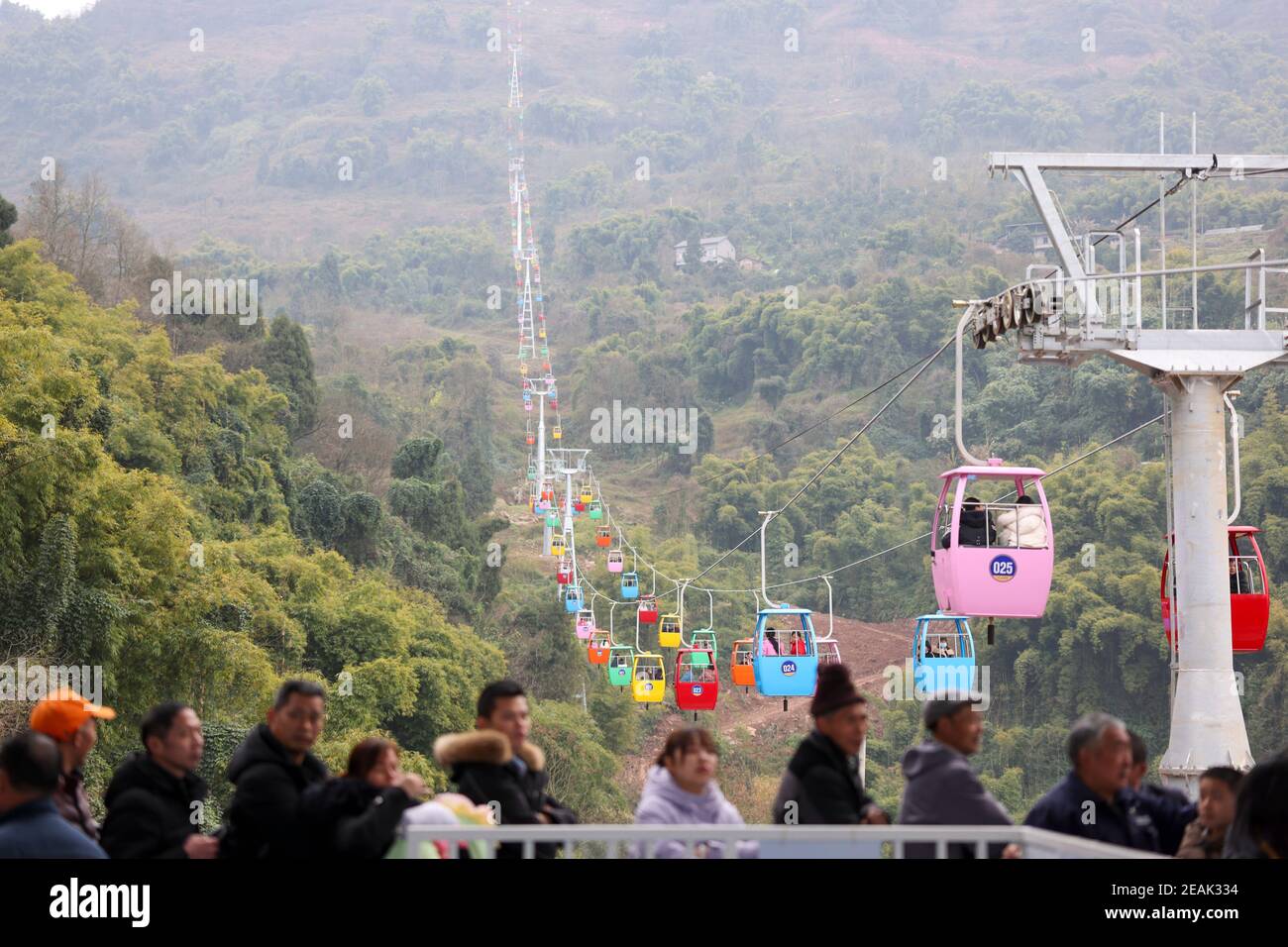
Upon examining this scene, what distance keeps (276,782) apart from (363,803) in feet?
1.11

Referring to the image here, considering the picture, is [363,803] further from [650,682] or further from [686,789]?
[650,682]

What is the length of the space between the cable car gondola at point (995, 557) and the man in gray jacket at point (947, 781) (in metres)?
9.04

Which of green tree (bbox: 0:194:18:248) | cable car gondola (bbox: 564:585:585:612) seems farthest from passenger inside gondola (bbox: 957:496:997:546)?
cable car gondola (bbox: 564:585:585:612)

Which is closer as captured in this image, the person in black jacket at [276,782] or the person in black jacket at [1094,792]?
the person in black jacket at [276,782]

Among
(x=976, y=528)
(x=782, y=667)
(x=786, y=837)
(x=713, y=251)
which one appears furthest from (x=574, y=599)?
(x=713, y=251)

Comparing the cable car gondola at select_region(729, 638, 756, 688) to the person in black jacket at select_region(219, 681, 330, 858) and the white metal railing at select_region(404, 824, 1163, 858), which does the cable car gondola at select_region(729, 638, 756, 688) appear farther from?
the white metal railing at select_region(404, 824, 1163, 858)

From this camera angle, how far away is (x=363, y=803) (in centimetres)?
602

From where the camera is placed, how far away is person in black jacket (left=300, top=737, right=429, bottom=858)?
18.6 feet

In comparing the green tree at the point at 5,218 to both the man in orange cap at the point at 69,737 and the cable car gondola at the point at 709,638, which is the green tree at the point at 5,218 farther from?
the man in orange cap at the point at 69,737

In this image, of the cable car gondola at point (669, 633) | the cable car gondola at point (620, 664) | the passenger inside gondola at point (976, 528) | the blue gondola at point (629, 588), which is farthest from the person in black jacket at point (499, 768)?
the blue gondola at point (629, 588)

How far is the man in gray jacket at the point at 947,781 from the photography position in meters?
5.98

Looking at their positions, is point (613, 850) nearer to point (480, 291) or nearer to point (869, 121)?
point (480, 291)

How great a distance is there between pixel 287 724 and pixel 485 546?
168ft

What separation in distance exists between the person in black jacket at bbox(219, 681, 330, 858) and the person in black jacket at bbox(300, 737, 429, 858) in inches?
2.9
